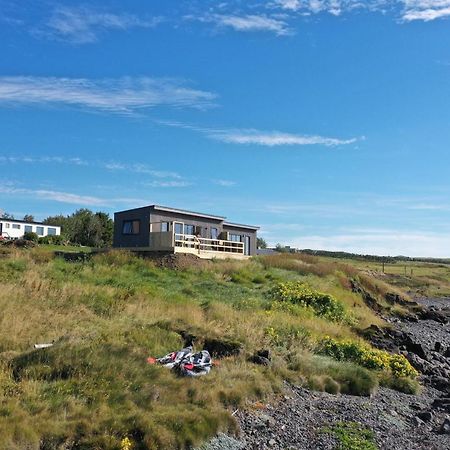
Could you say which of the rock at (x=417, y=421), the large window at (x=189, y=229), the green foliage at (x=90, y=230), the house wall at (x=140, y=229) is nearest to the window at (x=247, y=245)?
the large window at (x=189, y=229)

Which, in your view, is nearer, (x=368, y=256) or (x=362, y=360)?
(x=362, y=360)

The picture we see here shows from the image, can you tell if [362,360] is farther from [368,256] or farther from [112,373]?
[368,256]

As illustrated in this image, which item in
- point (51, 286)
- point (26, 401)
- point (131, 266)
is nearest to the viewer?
point (26, 401)

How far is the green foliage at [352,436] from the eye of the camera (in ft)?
27.7

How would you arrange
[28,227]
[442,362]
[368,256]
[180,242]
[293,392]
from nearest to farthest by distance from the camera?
[293,392], [442,362], [180,242], [28,227], [368,256]

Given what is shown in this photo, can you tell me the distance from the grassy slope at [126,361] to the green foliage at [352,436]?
5.12 ft

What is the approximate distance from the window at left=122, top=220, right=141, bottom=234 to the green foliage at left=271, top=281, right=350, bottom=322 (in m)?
15.5

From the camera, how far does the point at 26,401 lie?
764 cm

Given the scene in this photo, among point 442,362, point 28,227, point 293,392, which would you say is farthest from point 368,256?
point 293,392

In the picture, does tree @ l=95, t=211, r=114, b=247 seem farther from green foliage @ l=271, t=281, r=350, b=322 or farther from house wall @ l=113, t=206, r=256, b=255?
green foliage @ l=271, t=281, r=350, b=322

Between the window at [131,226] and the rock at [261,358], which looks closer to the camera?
the rock at [261,358]

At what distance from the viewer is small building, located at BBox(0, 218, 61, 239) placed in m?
71.4

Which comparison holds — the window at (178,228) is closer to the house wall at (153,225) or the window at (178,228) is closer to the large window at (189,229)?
the house wall at (153,225)

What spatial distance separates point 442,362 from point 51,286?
13.5 m
